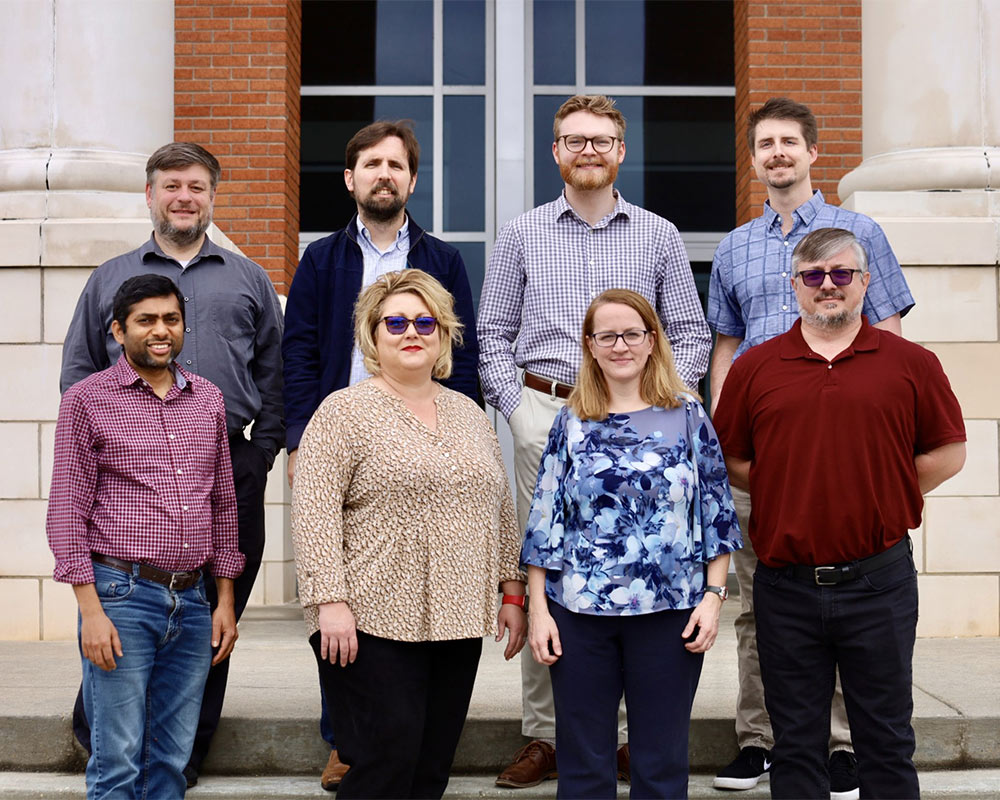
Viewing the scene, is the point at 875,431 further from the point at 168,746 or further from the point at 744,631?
the point at 168,746

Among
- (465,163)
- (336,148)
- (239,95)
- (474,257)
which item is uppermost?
(239,95)

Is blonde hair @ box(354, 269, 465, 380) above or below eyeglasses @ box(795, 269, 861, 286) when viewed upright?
below

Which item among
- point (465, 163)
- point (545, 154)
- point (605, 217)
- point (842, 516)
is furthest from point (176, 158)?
point (545, 154)

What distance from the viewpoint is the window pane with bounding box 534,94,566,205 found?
337 inches

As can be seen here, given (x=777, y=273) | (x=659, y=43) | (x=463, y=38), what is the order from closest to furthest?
(x=777, y=273)
(x=463, y=38)
(x=659, y=43)

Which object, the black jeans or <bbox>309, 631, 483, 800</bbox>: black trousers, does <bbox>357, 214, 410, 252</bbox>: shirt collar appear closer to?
<bbox>309, 631, 483, 800</bbox>: black trousers

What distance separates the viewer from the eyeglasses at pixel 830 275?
3.25 m

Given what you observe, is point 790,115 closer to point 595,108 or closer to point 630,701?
point 595,108

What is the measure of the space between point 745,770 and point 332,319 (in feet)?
7.05

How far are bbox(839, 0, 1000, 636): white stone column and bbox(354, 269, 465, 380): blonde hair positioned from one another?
3.83 metres

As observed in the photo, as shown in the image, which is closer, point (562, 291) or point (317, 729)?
point (562, 291)

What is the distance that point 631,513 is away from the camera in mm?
3096

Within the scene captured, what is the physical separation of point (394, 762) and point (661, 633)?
2.69 ft

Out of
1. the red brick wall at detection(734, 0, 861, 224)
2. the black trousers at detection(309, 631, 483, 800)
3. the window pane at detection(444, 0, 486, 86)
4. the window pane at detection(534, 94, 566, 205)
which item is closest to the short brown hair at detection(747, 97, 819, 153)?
the black trousers at detection(309, 631, 483, 800)
